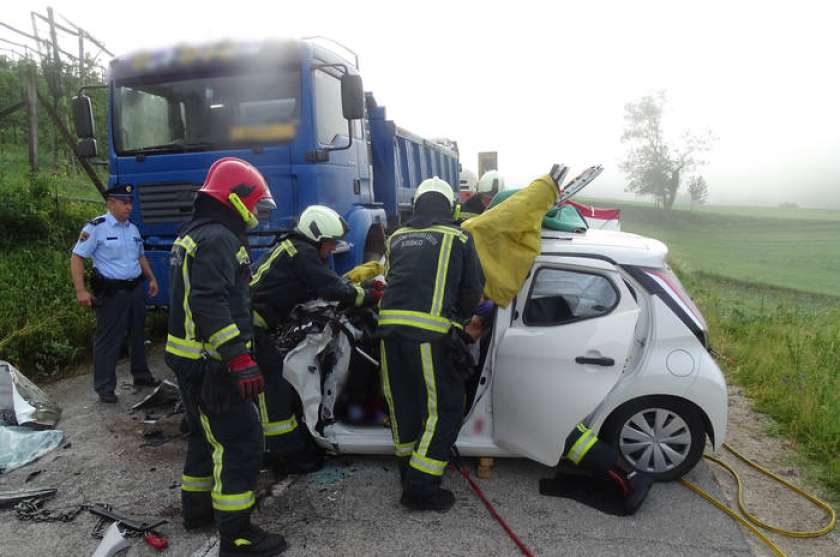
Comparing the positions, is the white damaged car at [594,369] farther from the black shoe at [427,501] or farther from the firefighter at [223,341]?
the firefighter at [223,341]

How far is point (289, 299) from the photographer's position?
3590 millimetres

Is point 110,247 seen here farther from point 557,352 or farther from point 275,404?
point 557,352

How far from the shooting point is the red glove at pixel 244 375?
253cm

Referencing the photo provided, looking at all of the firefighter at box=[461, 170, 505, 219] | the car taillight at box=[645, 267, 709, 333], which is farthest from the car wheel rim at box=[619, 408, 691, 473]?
the firefighter at box=[461, 170, 505, 219]

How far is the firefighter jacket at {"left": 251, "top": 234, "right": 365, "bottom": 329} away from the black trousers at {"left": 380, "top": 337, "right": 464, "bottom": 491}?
56 cm

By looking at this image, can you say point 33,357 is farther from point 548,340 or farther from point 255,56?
point 548,340

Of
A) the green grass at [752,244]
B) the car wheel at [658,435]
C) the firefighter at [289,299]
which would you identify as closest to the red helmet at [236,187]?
the firefighter at [289,299]

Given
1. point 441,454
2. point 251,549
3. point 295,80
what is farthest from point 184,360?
point 295,80

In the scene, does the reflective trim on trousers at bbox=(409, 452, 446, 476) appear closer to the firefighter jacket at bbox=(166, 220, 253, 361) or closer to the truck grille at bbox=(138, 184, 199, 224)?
the firefighter jacket at bbox=(166, 220, 253, 361)

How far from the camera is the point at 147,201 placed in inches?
219

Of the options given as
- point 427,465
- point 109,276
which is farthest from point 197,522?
point 109,276

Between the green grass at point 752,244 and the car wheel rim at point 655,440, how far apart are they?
22.5m

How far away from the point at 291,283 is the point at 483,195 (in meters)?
2.40

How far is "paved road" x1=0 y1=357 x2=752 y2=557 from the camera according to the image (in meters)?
2.79
